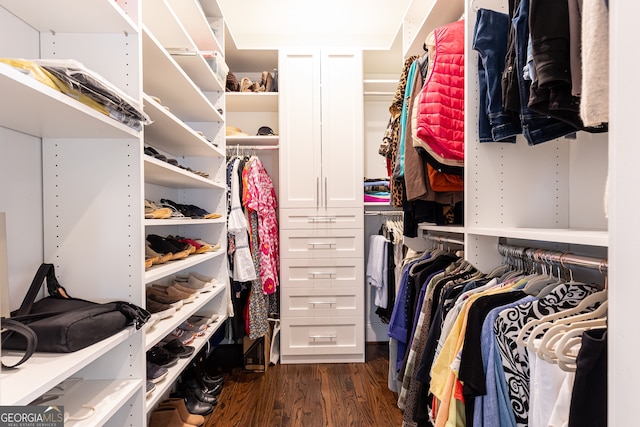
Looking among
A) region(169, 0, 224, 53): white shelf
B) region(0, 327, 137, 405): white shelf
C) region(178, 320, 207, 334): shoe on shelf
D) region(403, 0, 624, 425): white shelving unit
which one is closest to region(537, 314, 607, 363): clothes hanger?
region(403, 0, 624, 425): white shelving unit

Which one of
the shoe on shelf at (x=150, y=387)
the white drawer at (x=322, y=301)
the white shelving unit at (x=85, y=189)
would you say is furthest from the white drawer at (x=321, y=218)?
the shoe on shelf at (x=150, y=387)

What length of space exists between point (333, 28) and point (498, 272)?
232 cm

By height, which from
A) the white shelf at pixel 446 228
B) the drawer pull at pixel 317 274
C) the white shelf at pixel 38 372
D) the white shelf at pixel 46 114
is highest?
the white shelf at pixel 46 114

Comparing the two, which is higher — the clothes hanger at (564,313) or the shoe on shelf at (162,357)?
the clothes hanger at (564,313)

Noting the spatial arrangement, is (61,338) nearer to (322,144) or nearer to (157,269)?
(157,269)

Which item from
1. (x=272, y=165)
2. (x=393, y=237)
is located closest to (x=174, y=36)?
(x=272, y=165)

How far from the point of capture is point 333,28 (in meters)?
2.70

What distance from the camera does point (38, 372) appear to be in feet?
2.39

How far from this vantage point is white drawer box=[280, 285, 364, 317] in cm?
247

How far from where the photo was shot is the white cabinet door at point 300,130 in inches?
97.0

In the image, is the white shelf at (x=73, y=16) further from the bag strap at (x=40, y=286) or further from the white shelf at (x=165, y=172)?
the bag strap at (x=40, y=286)

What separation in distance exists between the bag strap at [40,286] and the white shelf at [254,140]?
5.16 feet

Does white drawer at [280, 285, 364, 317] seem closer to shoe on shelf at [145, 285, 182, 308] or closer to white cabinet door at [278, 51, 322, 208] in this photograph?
white cabinet door at [278, 51, 322, 208]

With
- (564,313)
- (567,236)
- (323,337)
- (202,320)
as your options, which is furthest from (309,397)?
(567,236)
